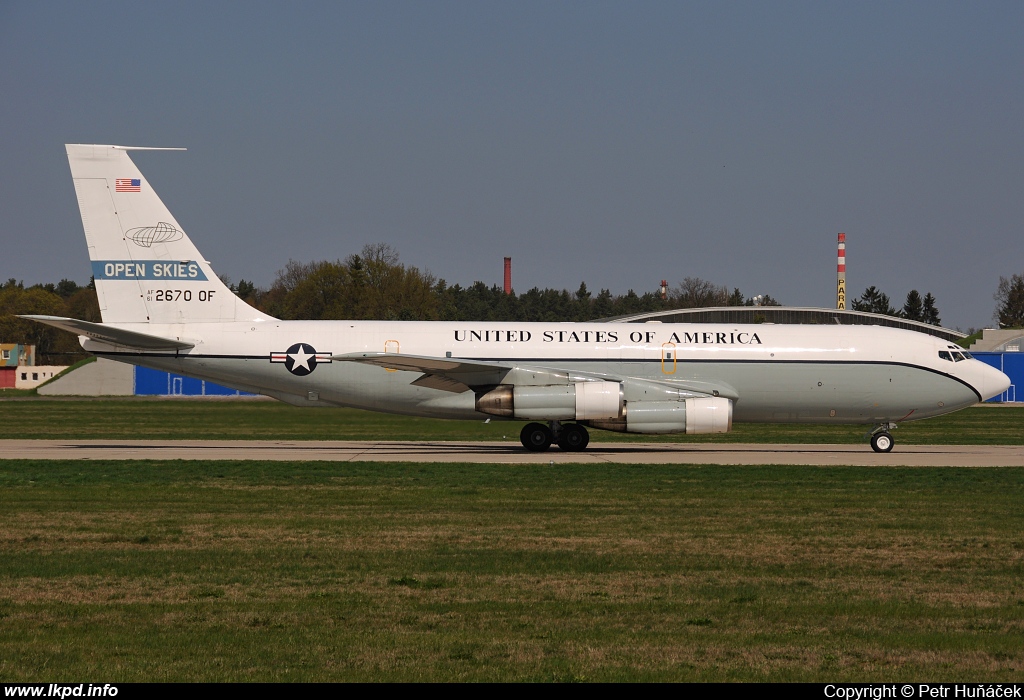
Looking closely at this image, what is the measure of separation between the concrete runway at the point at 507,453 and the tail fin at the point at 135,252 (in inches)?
147

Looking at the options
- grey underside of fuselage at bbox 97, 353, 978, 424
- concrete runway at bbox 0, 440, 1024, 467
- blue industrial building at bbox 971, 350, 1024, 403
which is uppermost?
blue industrial building at bbox 971, 350, 1024, 403

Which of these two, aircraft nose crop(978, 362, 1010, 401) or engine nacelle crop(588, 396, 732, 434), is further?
aircraft nose crop(978, 362, 1010, 401)

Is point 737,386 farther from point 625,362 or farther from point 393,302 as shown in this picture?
point 393,302

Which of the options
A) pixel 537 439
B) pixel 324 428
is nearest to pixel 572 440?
pixel 537 439

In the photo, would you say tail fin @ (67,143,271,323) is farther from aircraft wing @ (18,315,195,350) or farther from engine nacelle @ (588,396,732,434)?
engine nacelle @ (588,396,732,434)

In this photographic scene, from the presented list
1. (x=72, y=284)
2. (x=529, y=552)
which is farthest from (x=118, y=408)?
(x=72, y=284)

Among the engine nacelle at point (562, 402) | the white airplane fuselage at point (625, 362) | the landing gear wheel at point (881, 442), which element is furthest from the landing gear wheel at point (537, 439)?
the landing gear wheel at point (881, 442)

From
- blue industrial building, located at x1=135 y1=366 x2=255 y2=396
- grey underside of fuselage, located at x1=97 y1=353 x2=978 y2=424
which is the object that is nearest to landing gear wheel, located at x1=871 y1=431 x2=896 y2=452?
grey underside of fuselage, located at x1=97 y1=353 x2=978 y2=424

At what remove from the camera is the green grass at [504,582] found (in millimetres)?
7562

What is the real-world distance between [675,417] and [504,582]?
16.0 m

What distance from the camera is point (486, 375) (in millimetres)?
26750

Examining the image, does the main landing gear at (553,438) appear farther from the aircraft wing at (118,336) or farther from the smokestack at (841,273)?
the smokestack at (841,273)

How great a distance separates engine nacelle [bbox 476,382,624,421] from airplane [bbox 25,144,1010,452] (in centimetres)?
3

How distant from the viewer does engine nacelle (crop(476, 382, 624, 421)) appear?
25.9 m
